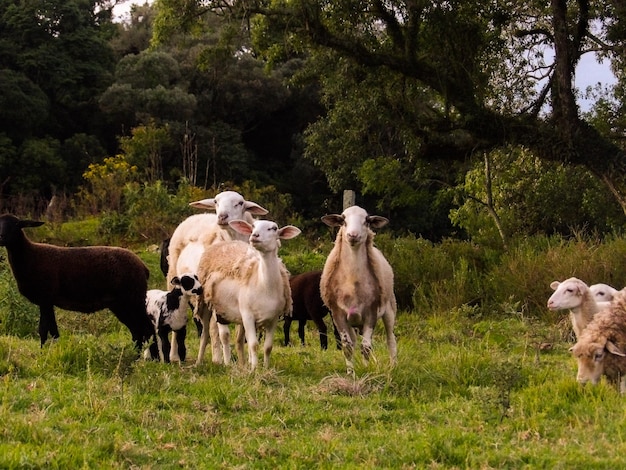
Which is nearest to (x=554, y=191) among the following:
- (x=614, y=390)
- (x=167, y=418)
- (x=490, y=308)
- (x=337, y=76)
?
(x=337, y=76)

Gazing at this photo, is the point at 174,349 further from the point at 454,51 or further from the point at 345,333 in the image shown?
the point at 454,51

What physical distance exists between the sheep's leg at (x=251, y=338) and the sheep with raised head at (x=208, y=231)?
40.8 inches

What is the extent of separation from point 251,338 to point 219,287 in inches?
32.9

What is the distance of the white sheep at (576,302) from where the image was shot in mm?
9188

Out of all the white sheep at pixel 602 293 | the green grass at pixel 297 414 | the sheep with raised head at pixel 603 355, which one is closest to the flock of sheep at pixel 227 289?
the green grass at pixel 297 414

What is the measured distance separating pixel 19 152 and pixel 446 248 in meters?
23.4

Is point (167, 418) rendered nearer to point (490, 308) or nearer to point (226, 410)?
point (226, 410)

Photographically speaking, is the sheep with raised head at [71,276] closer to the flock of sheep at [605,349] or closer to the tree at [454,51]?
the flock of sheep at [605,349]

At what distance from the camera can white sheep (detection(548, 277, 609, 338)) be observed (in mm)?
9188

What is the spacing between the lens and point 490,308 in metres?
14.8

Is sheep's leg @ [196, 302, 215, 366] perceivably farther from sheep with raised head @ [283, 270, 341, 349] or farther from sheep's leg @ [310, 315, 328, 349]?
sheep with raised head @ [283, 270, 341, 349]

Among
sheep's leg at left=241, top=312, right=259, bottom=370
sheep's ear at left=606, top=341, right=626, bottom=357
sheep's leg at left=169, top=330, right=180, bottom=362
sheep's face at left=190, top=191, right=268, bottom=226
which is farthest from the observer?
sheep's face at left=190, top=191, right=268, bottom=226

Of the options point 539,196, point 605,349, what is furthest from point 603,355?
point 539,196

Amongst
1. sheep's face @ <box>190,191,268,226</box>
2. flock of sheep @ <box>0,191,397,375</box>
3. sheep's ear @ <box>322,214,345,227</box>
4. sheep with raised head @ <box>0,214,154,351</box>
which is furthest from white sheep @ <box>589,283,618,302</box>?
sheep with raised head @ <box>0,214,154,351</box>
